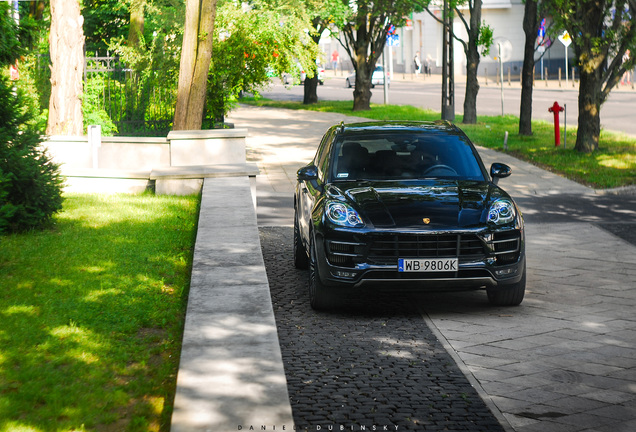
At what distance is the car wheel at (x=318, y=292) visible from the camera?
7789mm

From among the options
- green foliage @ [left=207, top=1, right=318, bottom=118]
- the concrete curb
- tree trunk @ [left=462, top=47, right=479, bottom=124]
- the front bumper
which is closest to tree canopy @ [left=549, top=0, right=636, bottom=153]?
green foliage @ [left=207, top=1, right=318, bottom=118]

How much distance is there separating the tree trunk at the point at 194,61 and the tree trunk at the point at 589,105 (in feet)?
28.3

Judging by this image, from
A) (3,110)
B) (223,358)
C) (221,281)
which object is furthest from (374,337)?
(3,110)

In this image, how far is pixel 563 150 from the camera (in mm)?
21672

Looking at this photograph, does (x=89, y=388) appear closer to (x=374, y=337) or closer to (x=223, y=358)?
(x=223, y=358)

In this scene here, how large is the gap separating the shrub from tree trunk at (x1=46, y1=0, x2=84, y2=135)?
7.39 meters

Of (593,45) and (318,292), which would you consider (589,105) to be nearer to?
(593,45)

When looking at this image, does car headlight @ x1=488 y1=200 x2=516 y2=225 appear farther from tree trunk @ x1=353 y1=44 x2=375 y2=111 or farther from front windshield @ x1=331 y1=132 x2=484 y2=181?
tree trunk @ x1=353 y1=44 x2=375 y2=111

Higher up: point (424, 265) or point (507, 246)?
point (507, 246)

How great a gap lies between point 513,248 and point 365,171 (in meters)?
1.71

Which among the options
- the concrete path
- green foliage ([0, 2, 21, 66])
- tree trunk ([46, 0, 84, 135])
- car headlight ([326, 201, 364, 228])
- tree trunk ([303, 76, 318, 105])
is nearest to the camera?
the concrete path

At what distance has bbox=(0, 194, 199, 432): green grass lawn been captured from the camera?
16.3ft

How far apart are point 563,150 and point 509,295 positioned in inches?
567

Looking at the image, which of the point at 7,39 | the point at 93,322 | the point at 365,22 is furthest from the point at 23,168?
the point at 365,22
